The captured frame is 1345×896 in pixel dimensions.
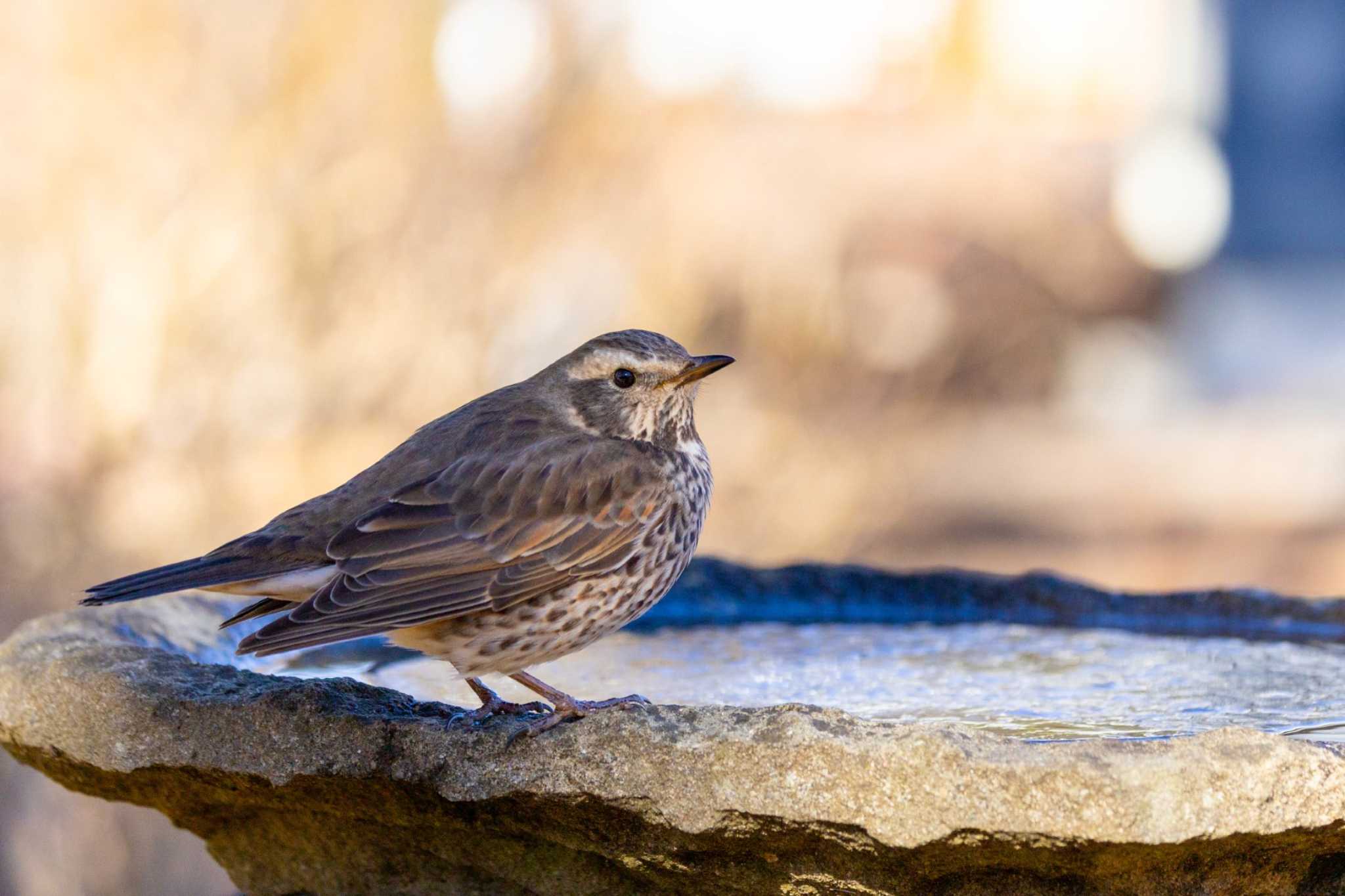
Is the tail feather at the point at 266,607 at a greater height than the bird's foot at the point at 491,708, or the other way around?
the tail feather at the point at 266,607

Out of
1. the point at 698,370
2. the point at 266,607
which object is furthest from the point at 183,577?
the point at 698,370

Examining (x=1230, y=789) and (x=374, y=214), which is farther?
(x=374, y=214)

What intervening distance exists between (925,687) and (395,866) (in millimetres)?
1261

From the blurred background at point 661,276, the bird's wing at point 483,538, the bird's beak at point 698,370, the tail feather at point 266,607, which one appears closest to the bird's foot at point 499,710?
the bird's wing at point 483,538

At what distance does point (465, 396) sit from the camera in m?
8.73

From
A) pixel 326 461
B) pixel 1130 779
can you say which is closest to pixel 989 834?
pixel 1130 779

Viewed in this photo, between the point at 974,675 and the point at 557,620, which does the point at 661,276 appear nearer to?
the point at 974,675

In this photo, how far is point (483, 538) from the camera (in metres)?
3.32

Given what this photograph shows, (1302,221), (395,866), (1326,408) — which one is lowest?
(395,866)

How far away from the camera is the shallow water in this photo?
10.8 feet

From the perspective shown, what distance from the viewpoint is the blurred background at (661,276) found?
800 centimetres

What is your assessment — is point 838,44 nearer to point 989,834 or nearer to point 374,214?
point 374,214

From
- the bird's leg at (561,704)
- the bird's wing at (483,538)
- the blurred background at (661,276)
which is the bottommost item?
the bird's leg at (561,704)

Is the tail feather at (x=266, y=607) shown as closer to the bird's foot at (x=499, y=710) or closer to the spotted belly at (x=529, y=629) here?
the spotted belly at (x=529, y=629)
